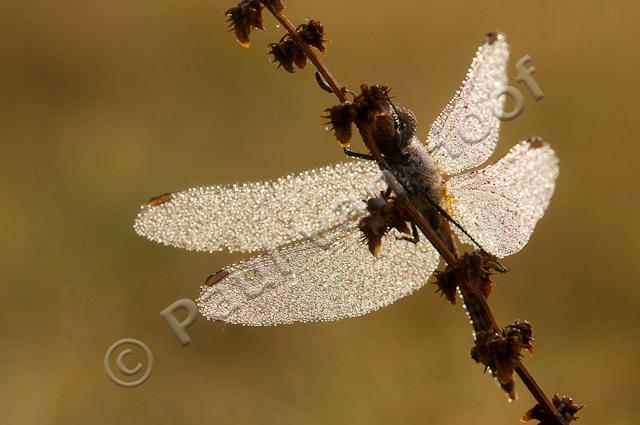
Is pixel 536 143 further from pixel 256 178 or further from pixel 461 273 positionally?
pixel 256 178

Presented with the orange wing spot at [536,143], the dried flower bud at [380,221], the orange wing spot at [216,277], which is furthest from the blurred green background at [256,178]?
the dried flower bud at [380,221]

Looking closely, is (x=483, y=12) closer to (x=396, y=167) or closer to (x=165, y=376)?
(x=165, y=376)

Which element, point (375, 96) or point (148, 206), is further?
point (148, 206)

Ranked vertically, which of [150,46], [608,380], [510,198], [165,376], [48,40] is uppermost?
[48,40]

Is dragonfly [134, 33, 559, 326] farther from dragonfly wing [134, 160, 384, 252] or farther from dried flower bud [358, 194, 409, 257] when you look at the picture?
dried flower bud [358, 194, 409, 257]

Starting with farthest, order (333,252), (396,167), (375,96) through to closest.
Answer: (333,252) < (396,167) < (375,96)

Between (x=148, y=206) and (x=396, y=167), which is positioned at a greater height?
(x=148, y=206)

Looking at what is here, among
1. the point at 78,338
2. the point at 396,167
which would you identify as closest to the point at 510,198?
the point at 396,167

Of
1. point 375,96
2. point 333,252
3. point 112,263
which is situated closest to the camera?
point 375,96
